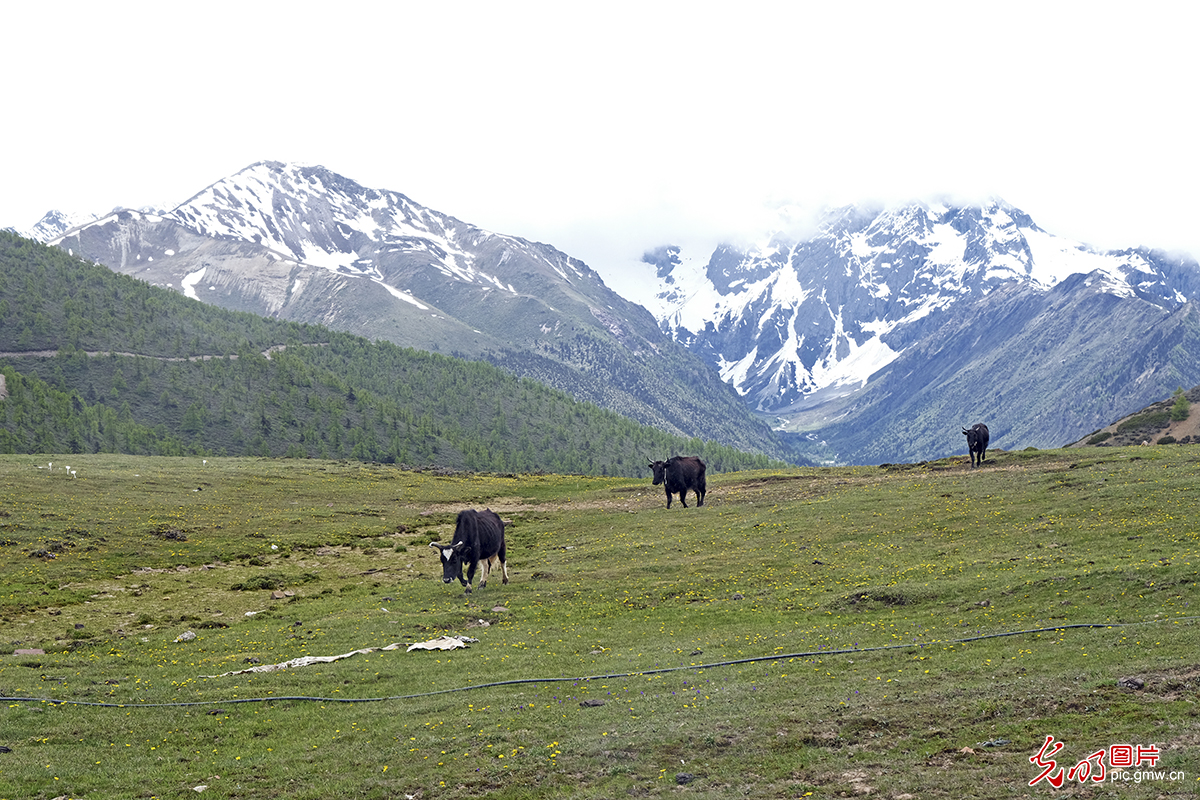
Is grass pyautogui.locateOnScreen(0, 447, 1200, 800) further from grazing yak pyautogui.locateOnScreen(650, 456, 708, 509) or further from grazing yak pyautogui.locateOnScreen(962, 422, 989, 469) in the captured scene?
grazing yak pyautogui.locateOnScreen(962, 422, 989, 469)

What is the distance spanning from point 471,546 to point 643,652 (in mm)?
13960

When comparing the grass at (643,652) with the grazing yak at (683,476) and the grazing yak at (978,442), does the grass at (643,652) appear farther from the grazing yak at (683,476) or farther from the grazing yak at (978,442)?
the grazing yak at (978,442)

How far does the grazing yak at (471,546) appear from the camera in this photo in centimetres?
3803

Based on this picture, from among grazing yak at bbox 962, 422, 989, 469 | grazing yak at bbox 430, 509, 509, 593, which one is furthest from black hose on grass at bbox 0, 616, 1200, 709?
grazing yak at bbox 962, 422, 989, 469

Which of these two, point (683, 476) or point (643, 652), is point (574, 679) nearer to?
point (643, 652)

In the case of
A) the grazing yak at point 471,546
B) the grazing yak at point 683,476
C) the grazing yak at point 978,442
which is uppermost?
the grazing yak at point 978,442

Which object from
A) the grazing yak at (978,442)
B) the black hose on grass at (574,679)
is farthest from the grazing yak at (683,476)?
the black hose on grass at (574,679)

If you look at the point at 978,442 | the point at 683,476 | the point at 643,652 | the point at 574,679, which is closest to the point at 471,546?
the point at 643,652

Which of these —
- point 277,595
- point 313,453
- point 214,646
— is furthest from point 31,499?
point 313,453

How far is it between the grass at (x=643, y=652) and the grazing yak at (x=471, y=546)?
129cm

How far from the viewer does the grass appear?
53.3ft

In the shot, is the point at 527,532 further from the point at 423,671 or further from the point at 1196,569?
the point at 1196,569

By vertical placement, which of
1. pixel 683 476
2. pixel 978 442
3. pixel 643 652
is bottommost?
pixel 643 652

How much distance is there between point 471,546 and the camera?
3838 cm
